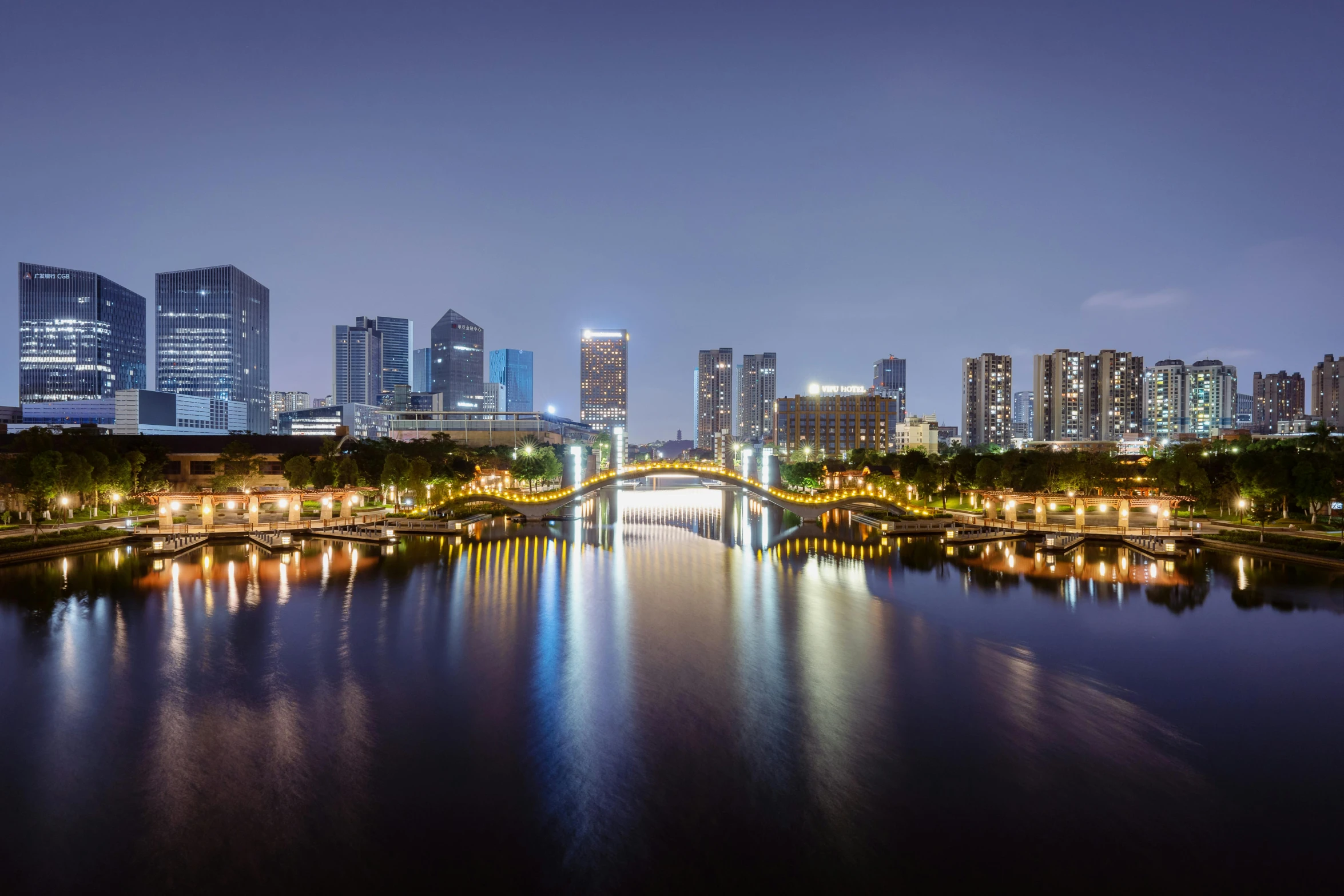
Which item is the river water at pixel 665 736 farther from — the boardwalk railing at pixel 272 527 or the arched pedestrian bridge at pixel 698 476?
the arched pedestrian bridge at pixel 698 476

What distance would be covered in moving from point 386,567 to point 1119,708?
3768 centimetres

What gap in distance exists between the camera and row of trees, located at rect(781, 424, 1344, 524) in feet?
160

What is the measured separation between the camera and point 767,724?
20391mm

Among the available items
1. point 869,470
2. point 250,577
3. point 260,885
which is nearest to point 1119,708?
point 260,885

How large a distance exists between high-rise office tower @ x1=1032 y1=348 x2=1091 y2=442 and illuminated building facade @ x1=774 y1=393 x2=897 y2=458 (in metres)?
55.5

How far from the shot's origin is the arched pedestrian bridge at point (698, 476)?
65938 millimetres

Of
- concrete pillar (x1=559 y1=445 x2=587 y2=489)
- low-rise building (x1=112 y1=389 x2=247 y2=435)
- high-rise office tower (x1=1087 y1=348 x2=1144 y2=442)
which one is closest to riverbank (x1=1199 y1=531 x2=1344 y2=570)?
concrete pillar (x1=559 y1=445 x2=587 y2=489)

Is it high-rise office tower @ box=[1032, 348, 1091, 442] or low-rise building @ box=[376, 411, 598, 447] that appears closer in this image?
low-rise building @ box=[376, 411, 598, 447]

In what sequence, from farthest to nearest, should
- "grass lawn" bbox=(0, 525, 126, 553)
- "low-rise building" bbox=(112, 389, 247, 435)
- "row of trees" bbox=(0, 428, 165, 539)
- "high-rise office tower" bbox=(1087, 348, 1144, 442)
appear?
"high-rise office tower" bbox=(1087, 348, 1144, 442)
"low-rise building" bbox=(112, 389, 247, 435)
"row of trees" bbox=(0, 428, 165, 539)
"grass lawn" bbox=(0, 525, 126, 553)

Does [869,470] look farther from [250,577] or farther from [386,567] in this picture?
[250,577]

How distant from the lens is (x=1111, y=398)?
191875mm

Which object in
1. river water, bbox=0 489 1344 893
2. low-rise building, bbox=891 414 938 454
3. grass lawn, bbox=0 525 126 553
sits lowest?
river water, bbox=0 489 1344 893

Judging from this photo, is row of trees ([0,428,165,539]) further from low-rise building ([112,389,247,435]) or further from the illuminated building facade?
the illuminated building facade

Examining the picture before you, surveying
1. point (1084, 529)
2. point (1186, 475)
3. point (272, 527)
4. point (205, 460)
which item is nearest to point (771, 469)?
point (1084, 529)
